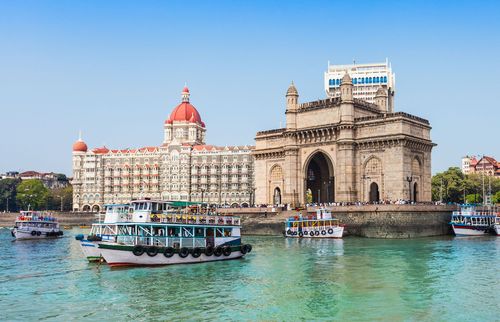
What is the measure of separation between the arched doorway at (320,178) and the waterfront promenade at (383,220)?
999 cm

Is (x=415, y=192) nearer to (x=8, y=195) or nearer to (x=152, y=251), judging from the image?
(x=152, y=251)

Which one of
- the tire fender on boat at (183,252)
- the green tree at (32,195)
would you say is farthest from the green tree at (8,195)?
the tire fender on boat at (183,252)

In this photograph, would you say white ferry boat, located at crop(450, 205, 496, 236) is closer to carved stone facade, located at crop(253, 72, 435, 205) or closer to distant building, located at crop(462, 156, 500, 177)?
carved stone facade, located at crop(253, 72, 435, 205)

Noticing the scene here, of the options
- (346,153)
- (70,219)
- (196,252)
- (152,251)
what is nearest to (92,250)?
(152,251)

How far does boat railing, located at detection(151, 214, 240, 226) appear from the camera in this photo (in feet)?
138

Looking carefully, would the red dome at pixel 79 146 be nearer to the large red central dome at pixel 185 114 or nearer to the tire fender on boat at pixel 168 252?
the large red central dome at pixel 185 114

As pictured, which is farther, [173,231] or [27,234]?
[27,234]

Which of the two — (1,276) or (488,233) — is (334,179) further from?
(1,276)

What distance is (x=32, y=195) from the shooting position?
487 ft

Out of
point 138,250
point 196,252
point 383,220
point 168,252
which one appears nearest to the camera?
point 138,250

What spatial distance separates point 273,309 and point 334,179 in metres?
55.8

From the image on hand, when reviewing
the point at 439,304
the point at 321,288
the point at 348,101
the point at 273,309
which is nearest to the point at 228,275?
the point at 321,288

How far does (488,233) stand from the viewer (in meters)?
72.6

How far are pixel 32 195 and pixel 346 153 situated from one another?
100678 millimetres
